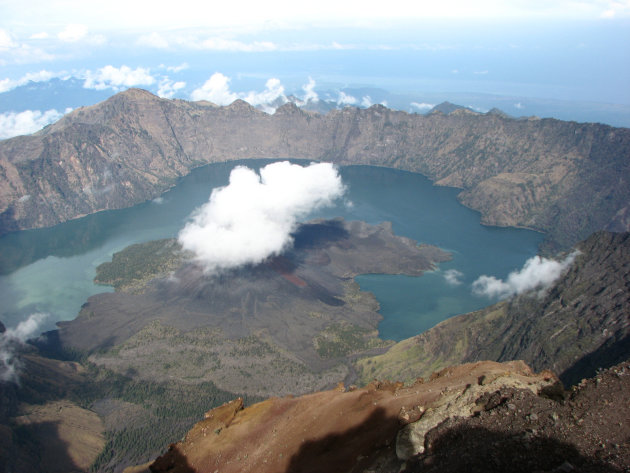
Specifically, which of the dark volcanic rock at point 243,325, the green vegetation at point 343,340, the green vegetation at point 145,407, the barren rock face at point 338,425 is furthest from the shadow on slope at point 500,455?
the green vegetation at point 343,340

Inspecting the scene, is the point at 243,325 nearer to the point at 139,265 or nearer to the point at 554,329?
the point at 139,265

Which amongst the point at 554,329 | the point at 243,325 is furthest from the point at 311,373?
the point at 554,329

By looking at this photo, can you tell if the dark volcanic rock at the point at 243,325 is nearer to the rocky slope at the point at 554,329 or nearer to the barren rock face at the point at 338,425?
the rocky slope at the point at 554,329

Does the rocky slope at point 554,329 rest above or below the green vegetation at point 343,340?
above

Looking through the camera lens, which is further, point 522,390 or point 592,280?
point 592,280

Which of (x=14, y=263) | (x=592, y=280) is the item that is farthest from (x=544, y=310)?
(x=14, y=263)

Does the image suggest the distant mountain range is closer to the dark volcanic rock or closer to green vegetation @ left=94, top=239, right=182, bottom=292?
the dark volcanic rock

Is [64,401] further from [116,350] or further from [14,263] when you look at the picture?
[14,263]
